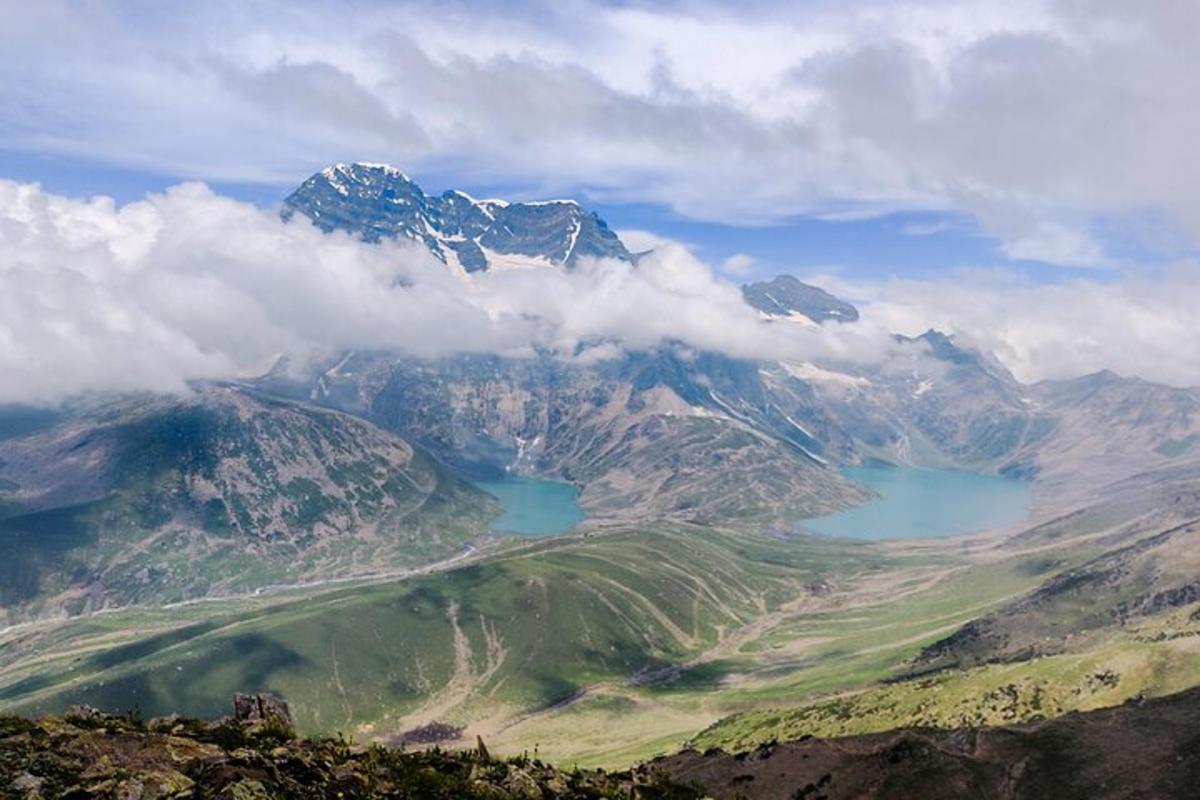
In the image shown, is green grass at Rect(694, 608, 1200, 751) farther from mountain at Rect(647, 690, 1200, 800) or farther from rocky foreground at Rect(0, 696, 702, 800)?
rocky foreground at Rect(0, 696, 702, 800)

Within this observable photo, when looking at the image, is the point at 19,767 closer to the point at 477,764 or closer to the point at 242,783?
the point at 242,783

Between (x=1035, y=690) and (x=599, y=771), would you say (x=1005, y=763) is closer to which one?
(x=599, y=771)

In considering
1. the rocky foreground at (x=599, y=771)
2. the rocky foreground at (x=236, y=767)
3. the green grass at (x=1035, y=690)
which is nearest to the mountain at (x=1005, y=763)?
the rocky foreground at (x=599, y=771)

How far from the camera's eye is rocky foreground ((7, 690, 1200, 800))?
47.7 m

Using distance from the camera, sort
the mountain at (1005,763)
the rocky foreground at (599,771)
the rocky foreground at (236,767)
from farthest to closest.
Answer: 1. the mountain at (1005,763)
2. the rocky foreground at (599,771)
3. the rocky foreground at (236,767)

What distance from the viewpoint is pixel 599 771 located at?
298 ft

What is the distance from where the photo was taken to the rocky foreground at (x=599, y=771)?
47719 mm

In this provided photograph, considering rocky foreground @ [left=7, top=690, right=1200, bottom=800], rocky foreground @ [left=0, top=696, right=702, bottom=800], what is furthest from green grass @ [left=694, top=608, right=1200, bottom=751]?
rocky foreground @ [left=0, top=696, right=702, bottom=800]

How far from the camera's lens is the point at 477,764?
7125cm

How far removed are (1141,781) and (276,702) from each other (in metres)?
90.2

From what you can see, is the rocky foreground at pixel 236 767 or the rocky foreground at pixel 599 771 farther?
the rocky foreground at pixel 599 771

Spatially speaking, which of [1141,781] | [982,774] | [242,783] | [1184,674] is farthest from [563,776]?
[1184,674]

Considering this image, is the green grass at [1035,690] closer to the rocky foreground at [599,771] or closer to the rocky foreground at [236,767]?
the rocky foreground at [599,771]

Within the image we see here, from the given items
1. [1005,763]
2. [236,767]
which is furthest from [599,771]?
[236,767]
